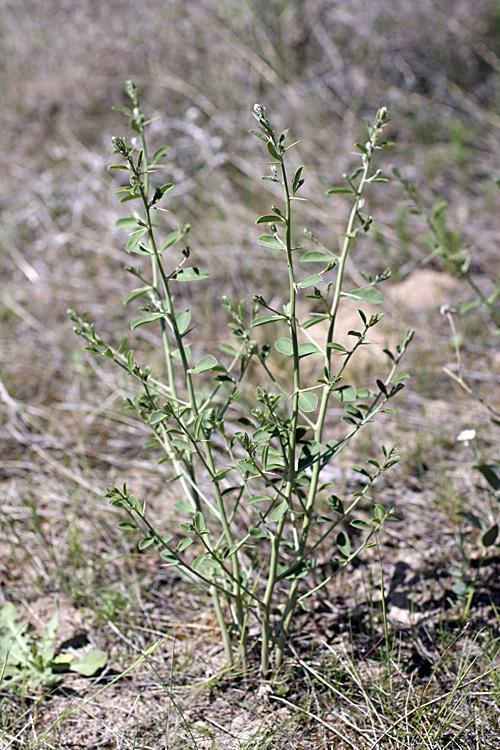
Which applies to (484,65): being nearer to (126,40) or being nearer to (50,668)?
(126,40)

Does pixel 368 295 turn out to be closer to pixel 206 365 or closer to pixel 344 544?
pixel 206 365

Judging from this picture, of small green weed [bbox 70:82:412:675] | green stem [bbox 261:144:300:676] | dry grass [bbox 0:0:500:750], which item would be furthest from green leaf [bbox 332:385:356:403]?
dry grass [bbox 0:0:500:750]

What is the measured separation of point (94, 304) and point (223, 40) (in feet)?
8.35

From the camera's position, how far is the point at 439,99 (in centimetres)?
446

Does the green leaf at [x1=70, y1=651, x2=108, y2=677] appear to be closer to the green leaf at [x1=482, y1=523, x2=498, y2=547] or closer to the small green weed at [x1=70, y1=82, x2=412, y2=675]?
the small green weed at [x1=70, y1=82, x2=412, y2=675]

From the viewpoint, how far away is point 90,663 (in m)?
1.80

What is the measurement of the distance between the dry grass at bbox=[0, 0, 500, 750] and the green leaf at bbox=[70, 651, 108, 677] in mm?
37

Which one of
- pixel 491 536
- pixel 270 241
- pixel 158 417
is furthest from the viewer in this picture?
pixel 491 536

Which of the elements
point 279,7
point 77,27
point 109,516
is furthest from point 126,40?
point 109,516

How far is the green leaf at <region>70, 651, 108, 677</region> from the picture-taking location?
179 cm

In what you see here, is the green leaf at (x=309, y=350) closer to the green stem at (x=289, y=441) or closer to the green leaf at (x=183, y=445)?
the green stem at (x=289, y=441)

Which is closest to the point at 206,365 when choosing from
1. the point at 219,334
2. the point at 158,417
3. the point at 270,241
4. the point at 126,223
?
the point at 158,417

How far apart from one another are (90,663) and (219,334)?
1.88 meters

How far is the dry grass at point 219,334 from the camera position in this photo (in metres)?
1.67
